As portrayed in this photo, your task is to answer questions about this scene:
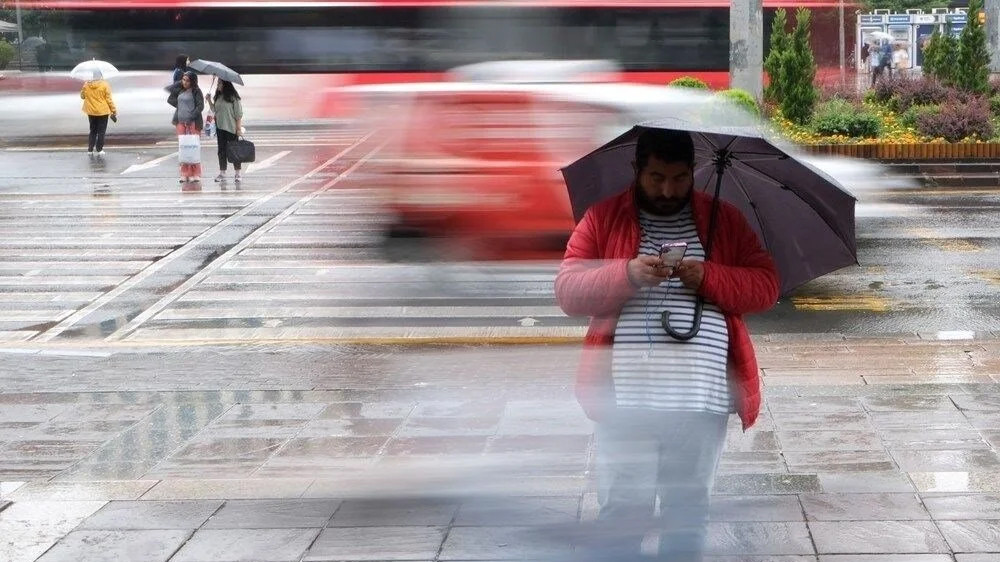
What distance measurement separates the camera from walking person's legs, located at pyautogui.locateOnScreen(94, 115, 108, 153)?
25078mm

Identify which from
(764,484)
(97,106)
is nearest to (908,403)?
(764,484)

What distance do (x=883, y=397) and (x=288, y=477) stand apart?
3.12m

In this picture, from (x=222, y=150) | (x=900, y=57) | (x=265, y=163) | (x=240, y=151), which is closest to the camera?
(x=240, y=151)

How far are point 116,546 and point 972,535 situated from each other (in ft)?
10.1

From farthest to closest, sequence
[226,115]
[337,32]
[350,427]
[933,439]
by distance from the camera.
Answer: [337,32], [226,115], [350,427], [933,439]

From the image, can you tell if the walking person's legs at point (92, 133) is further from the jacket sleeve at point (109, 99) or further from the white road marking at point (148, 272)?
the white road marking at point (148, 272)

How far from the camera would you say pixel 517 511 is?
17.4 feet

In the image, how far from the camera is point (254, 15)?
26.9 metres

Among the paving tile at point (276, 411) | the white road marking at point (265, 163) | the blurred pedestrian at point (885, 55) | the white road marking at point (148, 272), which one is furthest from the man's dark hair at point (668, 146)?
the blurred pedestrian at point (885, 55)

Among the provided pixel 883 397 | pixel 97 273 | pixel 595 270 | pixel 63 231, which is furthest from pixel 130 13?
pixel 595 270

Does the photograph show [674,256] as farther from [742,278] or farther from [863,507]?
[863,507]

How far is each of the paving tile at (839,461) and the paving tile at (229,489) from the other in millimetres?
2095

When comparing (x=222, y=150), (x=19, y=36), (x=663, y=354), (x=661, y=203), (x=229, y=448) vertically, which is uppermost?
(x=19, y=36)

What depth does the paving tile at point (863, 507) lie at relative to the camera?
5.11 meters
